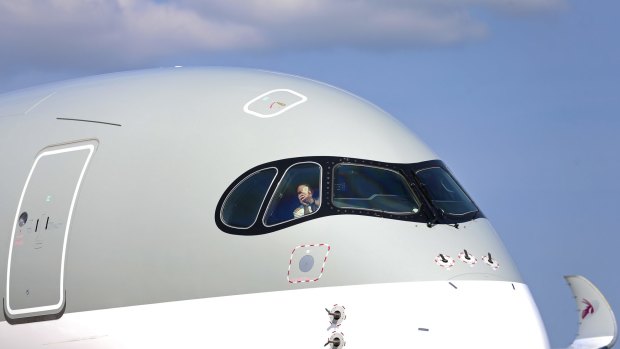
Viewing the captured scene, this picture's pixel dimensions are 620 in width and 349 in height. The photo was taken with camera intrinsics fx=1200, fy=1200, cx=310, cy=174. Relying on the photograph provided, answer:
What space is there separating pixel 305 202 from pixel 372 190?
869mm

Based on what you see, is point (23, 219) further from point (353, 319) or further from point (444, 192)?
point (444, 192)

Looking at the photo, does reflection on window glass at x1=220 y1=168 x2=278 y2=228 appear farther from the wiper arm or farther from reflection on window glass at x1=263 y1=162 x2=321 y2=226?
the wiper arm

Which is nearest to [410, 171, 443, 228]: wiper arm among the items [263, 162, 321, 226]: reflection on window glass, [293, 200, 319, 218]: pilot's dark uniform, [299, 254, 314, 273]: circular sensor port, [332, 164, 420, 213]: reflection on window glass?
[332, 164, 420, 213]: reflection on window glass

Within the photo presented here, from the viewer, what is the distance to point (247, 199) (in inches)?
567

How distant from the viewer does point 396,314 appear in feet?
44.0

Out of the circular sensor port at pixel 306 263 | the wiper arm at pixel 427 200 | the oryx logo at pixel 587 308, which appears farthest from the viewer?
the oryx logo at pixel 587 308

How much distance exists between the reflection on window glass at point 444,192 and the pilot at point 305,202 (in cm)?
151

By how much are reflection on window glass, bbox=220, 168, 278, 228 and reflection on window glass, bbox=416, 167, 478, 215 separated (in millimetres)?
1966

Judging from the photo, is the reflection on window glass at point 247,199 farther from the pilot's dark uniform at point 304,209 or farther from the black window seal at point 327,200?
the pilot's dark uniform at point 304,209

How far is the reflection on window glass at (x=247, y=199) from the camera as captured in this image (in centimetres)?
1424

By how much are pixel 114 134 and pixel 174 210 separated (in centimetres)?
171

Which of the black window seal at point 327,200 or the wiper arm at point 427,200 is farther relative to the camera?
the wiper arm at point 427,200

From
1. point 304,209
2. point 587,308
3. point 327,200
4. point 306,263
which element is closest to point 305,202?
point 304,209

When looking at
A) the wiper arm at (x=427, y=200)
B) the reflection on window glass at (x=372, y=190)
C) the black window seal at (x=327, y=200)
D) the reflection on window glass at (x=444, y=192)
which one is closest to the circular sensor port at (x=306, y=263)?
the black window seal at (x=327, y=200)
